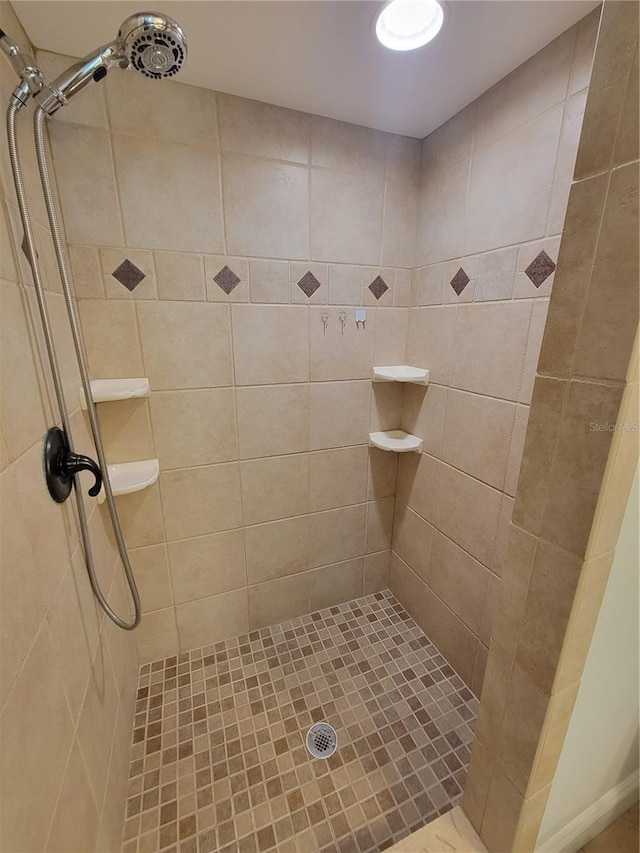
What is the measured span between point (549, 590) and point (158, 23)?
1.22m

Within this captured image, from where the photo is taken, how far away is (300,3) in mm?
778

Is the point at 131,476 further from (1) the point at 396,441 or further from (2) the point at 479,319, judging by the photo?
(2) the point at 479,319

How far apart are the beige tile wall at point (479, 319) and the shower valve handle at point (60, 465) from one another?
1154 mm

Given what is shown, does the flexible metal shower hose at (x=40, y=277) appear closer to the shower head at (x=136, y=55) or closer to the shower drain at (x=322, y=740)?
the shower head at (x=136, y=55)

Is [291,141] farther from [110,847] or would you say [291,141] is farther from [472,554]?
[110,847]

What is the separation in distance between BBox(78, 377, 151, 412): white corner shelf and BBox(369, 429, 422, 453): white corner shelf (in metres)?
0.91

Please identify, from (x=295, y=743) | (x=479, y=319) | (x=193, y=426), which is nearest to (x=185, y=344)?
(x=193, y=426)

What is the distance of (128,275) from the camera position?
109 centimetres

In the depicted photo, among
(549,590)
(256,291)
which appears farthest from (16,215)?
(549,590)

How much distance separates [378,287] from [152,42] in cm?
96

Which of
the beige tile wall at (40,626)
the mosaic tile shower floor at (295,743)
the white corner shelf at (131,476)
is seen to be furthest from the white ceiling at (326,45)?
the mosaic tile shower floor at (295,743)

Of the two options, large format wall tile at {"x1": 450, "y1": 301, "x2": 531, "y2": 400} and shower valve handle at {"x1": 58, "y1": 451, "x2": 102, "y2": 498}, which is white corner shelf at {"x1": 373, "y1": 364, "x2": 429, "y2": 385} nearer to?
large format wall tile at {"x1": 450, "y1": 301, "x2": 531, "y2": 400}

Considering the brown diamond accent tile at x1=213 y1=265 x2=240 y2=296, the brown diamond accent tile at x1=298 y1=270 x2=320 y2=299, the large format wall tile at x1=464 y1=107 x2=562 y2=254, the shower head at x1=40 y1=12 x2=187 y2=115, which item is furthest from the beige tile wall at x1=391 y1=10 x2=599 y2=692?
the shower head at x1=40 y1=12 x2=187 y2=115

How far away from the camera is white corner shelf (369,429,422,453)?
147 cm
